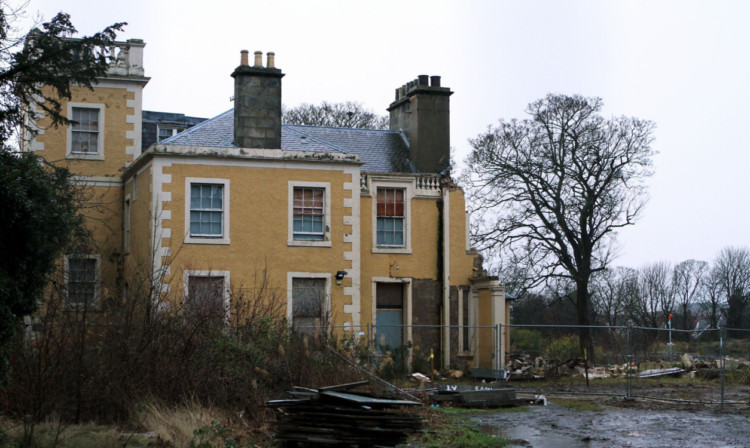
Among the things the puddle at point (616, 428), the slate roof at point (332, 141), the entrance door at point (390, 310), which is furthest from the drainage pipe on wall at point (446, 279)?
the puddle at point (616, 428)

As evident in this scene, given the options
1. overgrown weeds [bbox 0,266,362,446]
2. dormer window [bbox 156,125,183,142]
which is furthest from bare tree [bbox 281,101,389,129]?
overgrown weeds [bbox 0,266,362,446]

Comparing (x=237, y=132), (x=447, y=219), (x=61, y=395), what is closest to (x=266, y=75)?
(x=237, y=132)

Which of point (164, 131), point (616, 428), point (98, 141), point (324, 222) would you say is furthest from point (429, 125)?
point (616, 428)

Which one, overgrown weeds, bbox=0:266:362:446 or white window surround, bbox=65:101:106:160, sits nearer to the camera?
overgrown weeds, bbox=0:266:362:446

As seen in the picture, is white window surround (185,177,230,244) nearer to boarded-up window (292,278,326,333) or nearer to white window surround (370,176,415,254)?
boarded-up window (292,278,326,333)

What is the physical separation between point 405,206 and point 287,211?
13.9 ft

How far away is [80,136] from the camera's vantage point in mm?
26859

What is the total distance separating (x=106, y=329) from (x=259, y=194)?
1192 cm

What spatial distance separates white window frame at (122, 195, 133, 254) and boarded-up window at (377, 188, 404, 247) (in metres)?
7.67

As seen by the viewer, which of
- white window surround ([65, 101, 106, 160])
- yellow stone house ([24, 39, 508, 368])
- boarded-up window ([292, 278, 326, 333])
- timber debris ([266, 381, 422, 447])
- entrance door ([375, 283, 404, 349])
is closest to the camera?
timber debris ([266, 381, 422, 447])

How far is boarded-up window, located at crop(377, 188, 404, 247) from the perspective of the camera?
27.5 m

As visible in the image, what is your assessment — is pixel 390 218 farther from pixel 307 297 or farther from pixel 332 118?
pixel 332 118

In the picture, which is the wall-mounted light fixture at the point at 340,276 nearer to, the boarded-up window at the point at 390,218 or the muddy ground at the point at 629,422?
the boarded-up window at the point at 390,218

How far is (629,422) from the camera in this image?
16125mm
